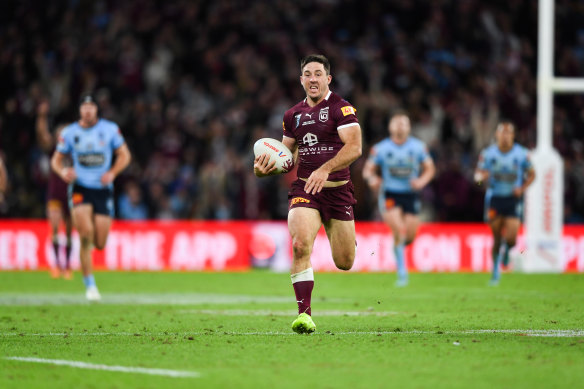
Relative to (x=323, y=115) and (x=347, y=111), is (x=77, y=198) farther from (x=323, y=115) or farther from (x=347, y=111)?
(x=347, y=111)

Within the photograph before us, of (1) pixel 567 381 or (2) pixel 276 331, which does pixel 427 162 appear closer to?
(2) pixel 276 331

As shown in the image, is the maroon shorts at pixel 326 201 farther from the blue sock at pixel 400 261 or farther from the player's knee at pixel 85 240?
the blue sock at pixel 400 261

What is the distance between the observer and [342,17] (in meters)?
27.0

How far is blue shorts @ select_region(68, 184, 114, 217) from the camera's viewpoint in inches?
531

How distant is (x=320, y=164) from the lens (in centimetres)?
946

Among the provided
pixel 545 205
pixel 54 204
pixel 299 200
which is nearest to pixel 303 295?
pixel 299 200

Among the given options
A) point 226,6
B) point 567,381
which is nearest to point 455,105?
point 226,6

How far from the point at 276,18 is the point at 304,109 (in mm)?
17184

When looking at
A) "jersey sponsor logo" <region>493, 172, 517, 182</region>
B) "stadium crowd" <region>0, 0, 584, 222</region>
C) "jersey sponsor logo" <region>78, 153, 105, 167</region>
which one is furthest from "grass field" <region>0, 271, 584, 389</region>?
"stadium crowd" <region>0, 0, 584, 222</region>

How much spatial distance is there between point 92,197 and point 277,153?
4.84 m

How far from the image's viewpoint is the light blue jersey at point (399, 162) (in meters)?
17.1

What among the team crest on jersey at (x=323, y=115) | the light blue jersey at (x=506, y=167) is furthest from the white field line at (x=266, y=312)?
the light blue jersey at (x=506, y=167)

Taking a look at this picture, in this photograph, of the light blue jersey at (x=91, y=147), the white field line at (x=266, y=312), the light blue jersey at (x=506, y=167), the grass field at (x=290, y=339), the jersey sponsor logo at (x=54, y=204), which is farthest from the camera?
the jersey sponsor logo at (x=54, y=204)

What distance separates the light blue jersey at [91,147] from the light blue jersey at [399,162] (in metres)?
5.19
